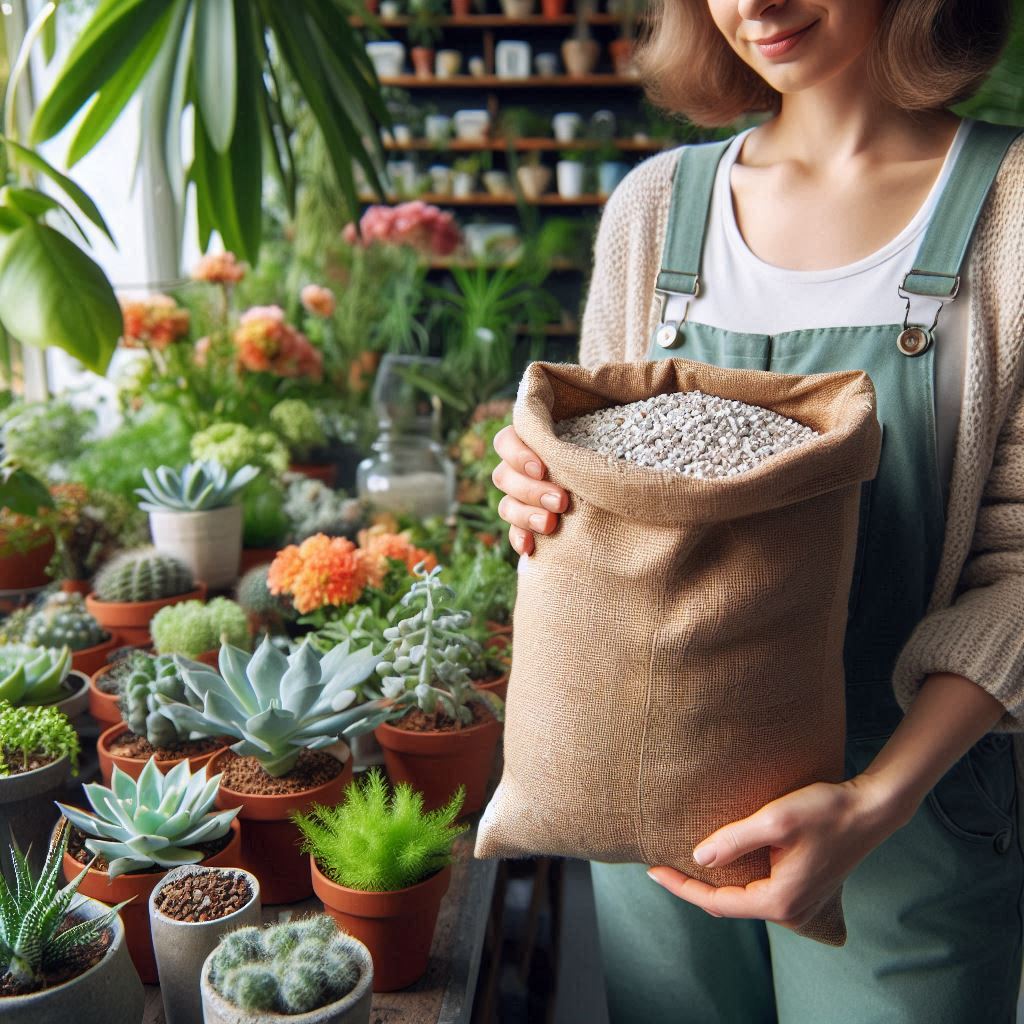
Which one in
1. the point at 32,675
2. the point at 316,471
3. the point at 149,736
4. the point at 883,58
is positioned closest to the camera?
the point at 883,58

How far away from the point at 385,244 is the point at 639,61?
1792mm

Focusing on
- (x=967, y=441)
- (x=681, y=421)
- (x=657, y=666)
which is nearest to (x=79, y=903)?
(x=657, y=666)

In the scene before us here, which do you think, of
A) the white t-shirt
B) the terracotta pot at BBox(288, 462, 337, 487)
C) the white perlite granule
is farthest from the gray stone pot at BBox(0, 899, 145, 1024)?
the terracotta pot at BBox(288, 462, 337, 487)

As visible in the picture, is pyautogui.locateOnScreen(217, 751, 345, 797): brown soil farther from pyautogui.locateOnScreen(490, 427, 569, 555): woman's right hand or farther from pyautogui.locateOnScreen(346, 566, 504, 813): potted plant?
pyautogui.locateOnScreen(490, 427, 569, 555): woman's right hand

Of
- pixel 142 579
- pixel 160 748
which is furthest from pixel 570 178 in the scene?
pixel 160 748

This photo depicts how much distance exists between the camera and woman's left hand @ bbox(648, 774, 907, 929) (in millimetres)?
704

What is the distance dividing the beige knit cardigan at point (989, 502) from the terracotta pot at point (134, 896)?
2.23 ft

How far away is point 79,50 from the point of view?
1.19m

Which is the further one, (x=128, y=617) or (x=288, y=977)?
(x=128, y=617)

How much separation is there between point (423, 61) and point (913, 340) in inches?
155

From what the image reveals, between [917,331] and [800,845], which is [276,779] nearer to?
[800,845]

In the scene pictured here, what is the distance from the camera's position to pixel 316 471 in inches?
85.5

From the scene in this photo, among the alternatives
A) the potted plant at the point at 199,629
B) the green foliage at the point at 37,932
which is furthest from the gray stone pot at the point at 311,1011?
the potted plant at the point at 199,629

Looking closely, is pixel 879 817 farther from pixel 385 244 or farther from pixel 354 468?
pixel 385 244
